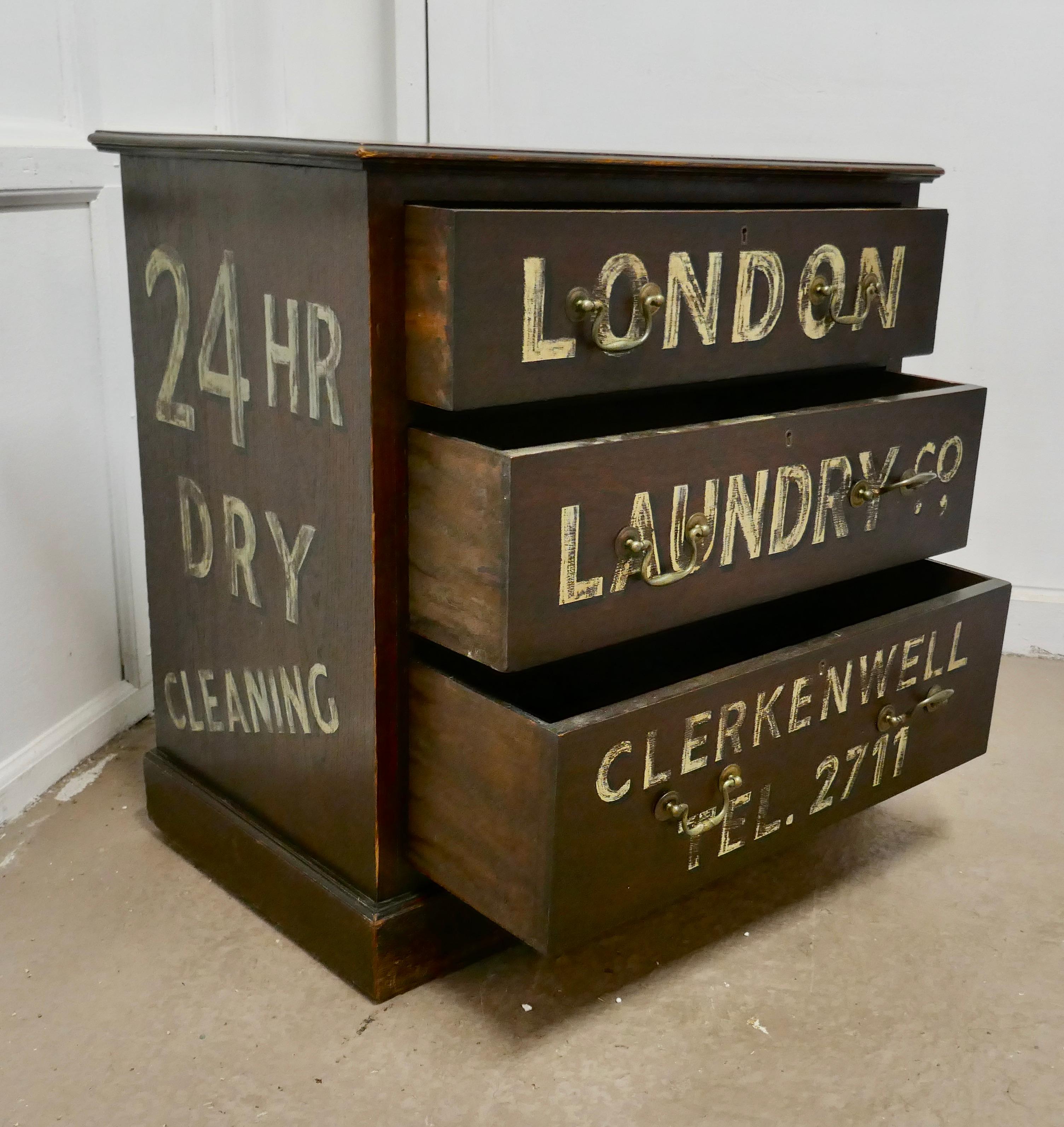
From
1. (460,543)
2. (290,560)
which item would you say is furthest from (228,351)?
(460,543)

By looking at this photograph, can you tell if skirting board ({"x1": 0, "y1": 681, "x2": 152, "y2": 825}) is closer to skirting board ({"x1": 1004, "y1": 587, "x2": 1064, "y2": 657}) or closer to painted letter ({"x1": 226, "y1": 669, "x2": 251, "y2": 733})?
painted letter ({"x1": 226, "y1": 669, "x2": 251, "y2": 733})

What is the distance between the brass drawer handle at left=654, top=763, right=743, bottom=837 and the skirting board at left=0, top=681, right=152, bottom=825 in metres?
0.72

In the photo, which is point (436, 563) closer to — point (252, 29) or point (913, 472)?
point (913, 472)

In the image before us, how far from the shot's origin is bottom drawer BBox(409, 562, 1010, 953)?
90cm

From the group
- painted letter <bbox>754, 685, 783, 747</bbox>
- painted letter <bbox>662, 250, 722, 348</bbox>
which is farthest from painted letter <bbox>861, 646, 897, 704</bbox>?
painted letter <bbox>662, 250, 722, 348</bbox>

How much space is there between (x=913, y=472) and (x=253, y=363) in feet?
2.03

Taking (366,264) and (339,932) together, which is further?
(339,932)

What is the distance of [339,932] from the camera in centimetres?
104

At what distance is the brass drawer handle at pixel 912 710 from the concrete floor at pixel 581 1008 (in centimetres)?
18

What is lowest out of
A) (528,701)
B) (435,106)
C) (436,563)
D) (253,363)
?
(528,701)

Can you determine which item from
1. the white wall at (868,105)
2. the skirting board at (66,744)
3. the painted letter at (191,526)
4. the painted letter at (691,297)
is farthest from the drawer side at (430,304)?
the white wall at (868,105)

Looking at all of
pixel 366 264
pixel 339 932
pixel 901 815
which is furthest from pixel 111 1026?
pixel 901 815

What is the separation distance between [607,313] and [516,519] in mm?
186

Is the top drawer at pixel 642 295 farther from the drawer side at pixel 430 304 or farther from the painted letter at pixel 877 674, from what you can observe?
the painted letter at pixel 877 674
